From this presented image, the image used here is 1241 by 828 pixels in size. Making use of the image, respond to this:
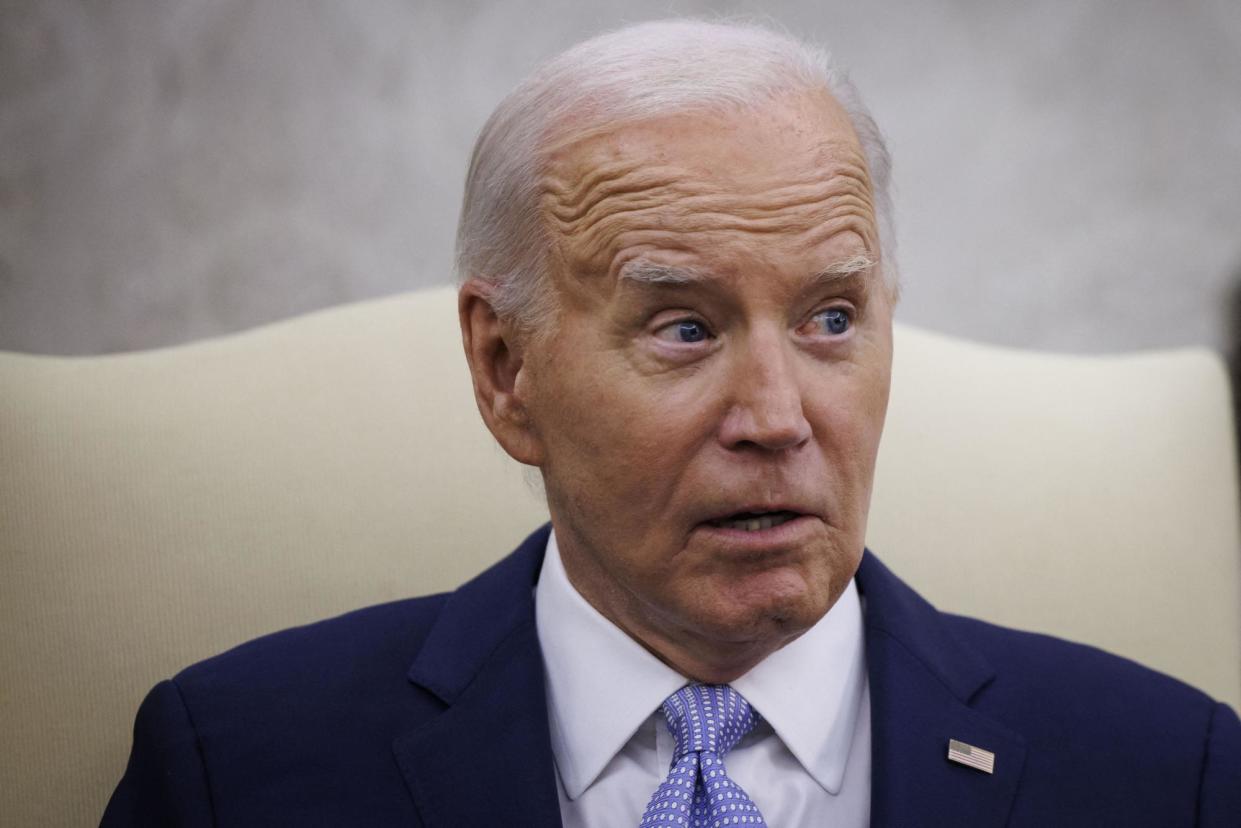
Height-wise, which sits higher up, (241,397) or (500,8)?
(500,8)

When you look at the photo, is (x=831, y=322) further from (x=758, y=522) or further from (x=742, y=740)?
(x=742, y=740)

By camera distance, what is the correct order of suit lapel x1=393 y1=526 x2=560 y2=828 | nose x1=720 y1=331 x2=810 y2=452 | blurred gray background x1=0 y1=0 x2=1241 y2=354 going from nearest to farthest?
nose x1=720 y1=331 x2=810 y2=452 < suit lapel x1=393 y1=526 x2=560 y2=828 < blurred gray background x1=0 y1=0 x2=1241 y2=354

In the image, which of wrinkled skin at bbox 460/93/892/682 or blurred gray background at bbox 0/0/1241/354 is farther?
blurred gray background at bbox 0/0/1241/354

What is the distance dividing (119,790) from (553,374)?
70 cm

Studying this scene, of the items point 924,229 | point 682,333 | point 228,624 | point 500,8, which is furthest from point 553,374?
point 924,229

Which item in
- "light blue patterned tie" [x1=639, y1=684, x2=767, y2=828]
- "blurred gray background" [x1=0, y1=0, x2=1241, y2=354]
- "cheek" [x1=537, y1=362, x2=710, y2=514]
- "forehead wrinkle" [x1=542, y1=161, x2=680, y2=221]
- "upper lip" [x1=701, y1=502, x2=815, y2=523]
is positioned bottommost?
"light blue patterned tie" [x1=639, y1=684, x2=767, y2=828]

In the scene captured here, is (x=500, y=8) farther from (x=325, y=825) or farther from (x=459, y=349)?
(x=325, y=825)

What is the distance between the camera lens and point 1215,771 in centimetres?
172

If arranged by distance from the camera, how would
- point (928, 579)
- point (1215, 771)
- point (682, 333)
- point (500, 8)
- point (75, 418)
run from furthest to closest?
1. point (500, 8)
2. point (928, 579)
3. point (75, 418)
4. point (1215, 771)
5. point (682, 333)

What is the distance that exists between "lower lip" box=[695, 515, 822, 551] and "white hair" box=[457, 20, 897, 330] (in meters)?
0.30

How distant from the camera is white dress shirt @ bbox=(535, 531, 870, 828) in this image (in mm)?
1642

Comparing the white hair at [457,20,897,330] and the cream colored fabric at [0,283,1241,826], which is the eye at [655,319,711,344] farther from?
the cream colored fabric at [0,283,1241,826]

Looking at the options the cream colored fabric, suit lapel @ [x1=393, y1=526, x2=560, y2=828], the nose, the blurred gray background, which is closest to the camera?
the nose

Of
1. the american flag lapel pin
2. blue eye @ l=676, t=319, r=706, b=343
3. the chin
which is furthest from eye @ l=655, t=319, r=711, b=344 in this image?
the american flag lapel pin
